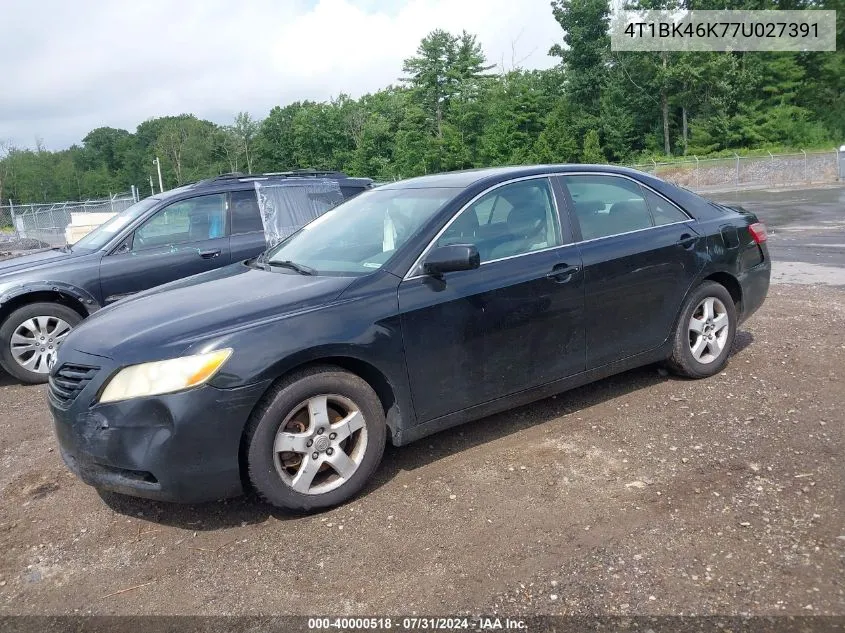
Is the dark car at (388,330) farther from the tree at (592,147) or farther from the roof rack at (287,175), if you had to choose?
the tree at (592,147)

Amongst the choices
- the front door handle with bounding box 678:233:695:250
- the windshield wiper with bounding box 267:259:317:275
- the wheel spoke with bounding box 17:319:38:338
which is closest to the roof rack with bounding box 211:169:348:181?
the wheel spoke with bounding box 17:319:38:338

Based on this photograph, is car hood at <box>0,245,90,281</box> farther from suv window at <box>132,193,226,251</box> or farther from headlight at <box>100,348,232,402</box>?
headlight at <box>100,348,232,402</box>

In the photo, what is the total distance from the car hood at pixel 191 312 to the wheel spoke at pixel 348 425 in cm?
60

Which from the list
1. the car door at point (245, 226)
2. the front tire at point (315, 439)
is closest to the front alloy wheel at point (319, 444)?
the front tire at point (315, 439)

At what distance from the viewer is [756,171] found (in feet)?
124

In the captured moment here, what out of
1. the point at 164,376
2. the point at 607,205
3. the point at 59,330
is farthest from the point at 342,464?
the point at 59,330

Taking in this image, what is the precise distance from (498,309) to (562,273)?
56 cm

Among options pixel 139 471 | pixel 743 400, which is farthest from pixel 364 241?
pixel 743 400

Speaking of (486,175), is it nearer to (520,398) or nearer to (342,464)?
(520,398)

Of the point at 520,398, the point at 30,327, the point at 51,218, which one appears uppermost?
the point at 51,218

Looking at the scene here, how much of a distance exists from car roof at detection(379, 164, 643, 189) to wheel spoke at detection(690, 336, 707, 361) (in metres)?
1.33

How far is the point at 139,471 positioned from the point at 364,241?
184cm

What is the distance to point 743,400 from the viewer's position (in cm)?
461

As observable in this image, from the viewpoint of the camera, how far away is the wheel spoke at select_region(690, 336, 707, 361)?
4930 millimetres
